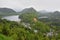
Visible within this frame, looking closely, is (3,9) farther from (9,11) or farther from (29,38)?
(29,38)

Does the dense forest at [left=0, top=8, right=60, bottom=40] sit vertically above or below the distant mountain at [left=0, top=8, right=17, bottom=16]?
above

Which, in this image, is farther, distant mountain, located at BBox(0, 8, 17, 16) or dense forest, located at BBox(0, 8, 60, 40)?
distant mountain, located at BBox(0, 8, 17, 16)

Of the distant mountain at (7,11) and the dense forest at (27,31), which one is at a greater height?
the dense forest at (27,31)

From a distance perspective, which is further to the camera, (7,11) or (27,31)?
(7,11)

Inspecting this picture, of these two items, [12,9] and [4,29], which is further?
[12,9]

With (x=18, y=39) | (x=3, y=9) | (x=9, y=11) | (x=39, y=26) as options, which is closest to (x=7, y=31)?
(x=18, y=39)

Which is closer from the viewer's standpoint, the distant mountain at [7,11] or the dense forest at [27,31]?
the dense forest at [27,31]

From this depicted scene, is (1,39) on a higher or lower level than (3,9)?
higher

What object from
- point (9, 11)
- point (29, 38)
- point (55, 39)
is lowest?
point (9, 11)

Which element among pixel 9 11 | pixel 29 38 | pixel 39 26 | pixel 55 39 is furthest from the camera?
pixel 9 11

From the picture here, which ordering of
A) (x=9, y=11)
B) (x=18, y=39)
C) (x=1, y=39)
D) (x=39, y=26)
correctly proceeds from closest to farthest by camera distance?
→ (x=1, y=39)
(x=18, y=39)
(x=39, y=26)
(x=9, y=11)

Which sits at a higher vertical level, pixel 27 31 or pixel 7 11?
pixel 27 31
